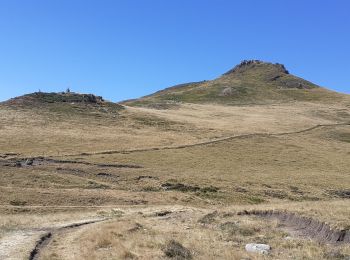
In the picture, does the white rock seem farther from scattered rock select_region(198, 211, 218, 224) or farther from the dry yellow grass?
scattered rock select_region(198, 211, 218, 224)

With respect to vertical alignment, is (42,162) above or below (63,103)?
below

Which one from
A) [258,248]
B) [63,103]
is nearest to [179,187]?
[258,248]

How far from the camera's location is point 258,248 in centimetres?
2003

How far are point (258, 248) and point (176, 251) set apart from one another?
3.43 meters

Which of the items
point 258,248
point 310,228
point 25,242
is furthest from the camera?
point 310,228

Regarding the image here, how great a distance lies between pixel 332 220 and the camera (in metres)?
22.8

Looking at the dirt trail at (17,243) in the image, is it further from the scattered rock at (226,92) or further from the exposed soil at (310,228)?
the scattered rock at (226,92)

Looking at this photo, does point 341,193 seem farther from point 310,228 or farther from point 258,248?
point 258,248

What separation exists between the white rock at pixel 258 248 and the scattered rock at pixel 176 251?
254 centimetres

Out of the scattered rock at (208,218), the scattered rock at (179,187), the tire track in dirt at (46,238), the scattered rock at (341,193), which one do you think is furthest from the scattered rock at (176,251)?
the scattered rock at (341,193)

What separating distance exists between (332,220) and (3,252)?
13977mm

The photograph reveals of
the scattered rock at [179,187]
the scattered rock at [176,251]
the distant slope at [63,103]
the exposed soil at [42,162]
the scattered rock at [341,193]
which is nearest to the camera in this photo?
the scattered rock at [176,251]

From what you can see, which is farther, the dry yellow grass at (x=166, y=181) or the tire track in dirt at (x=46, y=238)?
the dry yellow grass at (x=166, y=181)

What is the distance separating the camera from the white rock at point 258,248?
19669 mm
